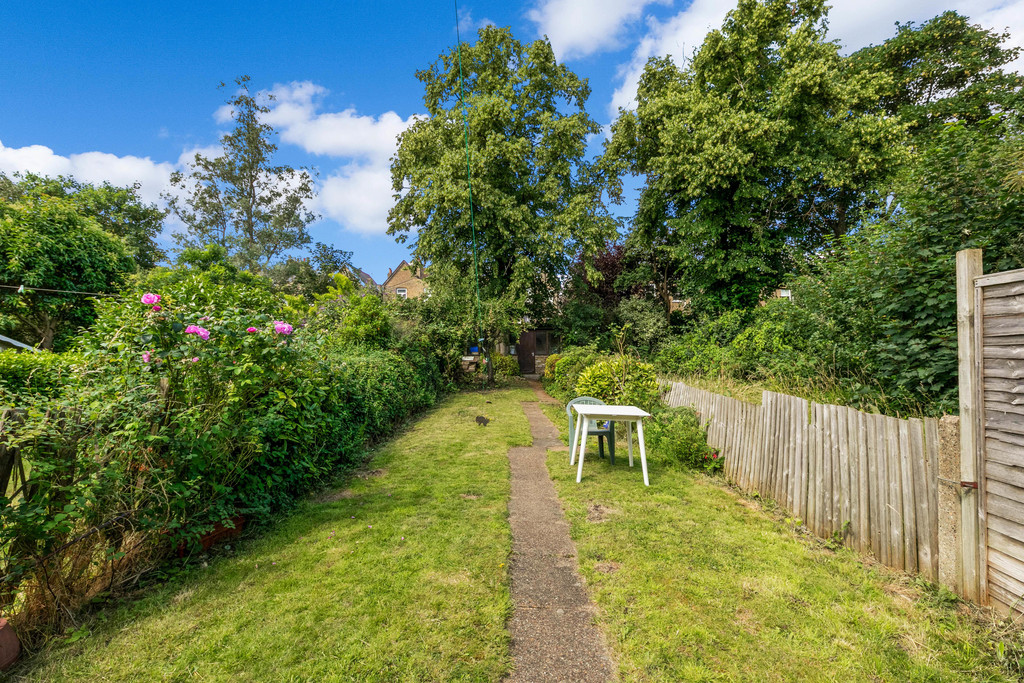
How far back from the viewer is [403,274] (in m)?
39.7

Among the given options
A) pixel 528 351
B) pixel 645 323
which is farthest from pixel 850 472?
pixel 528 351

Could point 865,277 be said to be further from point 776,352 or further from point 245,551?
point 245,551

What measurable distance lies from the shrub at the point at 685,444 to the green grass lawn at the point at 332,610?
2.89 metres

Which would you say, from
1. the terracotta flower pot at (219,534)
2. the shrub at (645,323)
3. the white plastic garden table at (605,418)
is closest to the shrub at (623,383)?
the white plastic garden table at (605,418)

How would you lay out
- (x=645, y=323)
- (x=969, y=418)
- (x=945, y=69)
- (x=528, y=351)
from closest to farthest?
(x=969, y=418) < (x=945, y=69) < (x=645, y=323) < (x=528, y=351)

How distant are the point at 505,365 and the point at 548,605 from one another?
53.0 ft

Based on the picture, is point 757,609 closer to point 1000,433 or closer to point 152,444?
point 1000,433

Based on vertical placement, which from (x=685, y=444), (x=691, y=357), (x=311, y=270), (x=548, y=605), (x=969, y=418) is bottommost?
(x=548, y=605)

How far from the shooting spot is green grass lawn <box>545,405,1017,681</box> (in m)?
2.09

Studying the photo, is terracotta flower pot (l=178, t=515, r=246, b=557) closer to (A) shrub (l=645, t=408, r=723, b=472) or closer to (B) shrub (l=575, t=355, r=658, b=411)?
(A) shrub (l=645, t=408, r=723, b=472)

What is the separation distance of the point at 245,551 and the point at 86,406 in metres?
1.67

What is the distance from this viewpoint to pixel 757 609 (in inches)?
102

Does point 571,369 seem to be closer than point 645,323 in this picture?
Yes

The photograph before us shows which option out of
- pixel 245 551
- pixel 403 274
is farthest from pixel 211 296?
pixel 403 274
